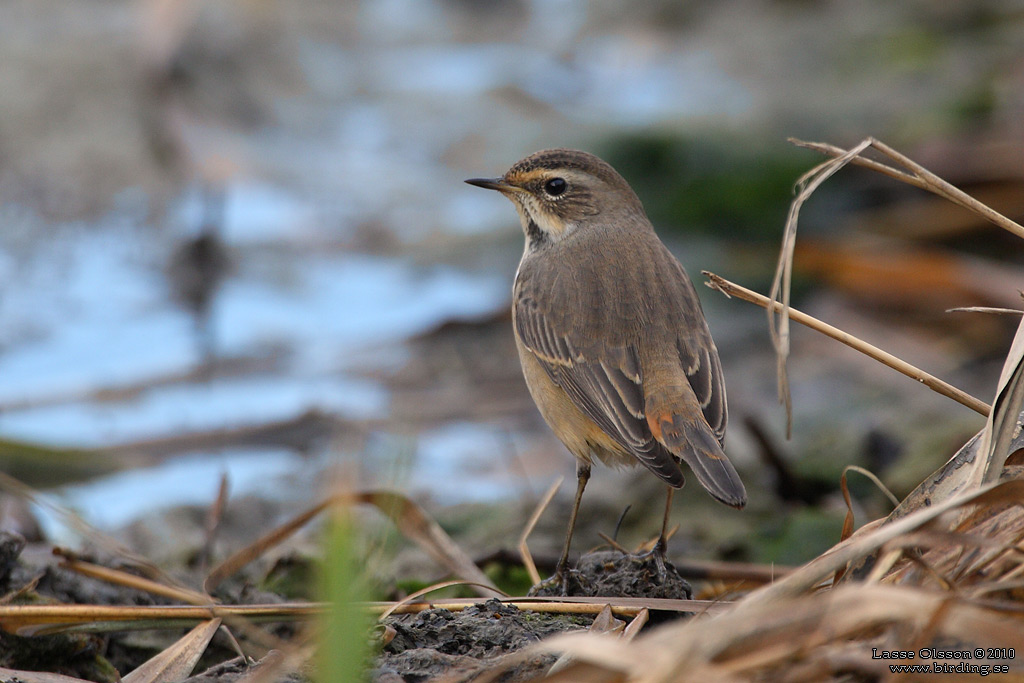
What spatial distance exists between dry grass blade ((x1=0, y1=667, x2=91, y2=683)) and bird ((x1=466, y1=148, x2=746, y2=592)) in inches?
71.4

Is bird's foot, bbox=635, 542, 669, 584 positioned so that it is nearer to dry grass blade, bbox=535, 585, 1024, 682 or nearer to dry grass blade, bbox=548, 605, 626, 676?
dry grass blade, bbox=548, 605, 626, 676

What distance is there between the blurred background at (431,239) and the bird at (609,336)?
968 millimetres

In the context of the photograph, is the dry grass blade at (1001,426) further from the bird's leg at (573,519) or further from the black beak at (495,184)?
the black beak at (495,184)

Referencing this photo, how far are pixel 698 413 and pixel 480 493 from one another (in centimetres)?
351

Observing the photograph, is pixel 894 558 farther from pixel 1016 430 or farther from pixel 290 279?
pixel 290 279

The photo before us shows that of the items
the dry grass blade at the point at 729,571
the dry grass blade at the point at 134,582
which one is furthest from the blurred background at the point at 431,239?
the dry grass blade at the point at 134,582

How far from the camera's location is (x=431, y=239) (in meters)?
11.9

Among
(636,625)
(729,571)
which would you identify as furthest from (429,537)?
(636,625)

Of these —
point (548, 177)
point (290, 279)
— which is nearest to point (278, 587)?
point (548, 177)

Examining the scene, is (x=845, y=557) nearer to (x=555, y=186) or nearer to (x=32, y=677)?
(x=32, y=677)

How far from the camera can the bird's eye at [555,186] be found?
592 cm

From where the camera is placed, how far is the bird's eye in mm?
5922

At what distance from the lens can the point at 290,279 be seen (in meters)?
10.9

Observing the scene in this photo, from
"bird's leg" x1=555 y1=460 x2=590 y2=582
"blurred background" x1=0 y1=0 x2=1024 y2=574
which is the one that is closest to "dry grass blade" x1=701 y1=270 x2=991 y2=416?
"bird's leg" x1=555 y1=460 x2=590 y2=582
